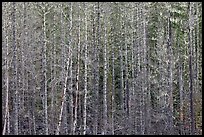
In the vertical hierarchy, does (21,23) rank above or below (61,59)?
above

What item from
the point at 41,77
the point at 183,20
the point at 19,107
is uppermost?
the point at 183,20

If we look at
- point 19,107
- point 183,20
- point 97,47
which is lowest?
point 19,107

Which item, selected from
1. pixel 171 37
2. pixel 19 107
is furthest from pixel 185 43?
pixel 19 107

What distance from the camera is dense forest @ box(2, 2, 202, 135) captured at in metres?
19.5

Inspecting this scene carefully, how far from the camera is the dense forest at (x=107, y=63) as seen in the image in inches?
768

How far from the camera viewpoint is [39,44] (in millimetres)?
21078

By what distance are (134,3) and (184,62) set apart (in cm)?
380

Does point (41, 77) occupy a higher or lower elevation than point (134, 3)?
lower

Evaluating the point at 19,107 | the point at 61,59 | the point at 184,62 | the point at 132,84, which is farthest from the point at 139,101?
the point at 19,107

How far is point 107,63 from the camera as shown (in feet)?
67.5

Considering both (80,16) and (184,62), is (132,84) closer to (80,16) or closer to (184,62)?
(184,62)

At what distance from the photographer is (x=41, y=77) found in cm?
2077

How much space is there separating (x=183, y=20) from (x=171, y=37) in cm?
97

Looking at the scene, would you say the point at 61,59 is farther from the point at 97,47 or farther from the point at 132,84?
the point at 132,84
